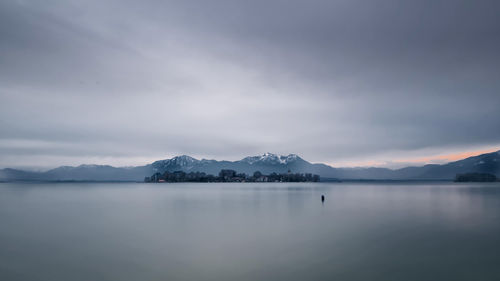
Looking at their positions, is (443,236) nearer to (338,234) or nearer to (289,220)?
(338,234)

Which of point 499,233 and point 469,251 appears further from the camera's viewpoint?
point 499,233

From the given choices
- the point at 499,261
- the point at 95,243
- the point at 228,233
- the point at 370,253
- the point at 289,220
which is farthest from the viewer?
the point at 289,220

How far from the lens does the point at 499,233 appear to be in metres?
30.4

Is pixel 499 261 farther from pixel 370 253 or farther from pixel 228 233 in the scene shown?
pixel 228 233

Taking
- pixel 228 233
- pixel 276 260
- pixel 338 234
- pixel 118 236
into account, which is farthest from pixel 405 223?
pixel 118 236

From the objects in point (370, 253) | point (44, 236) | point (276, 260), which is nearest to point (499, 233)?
point (370, 253)

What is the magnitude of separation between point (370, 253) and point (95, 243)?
22.3 meters

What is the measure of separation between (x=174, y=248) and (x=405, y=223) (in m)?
28.3

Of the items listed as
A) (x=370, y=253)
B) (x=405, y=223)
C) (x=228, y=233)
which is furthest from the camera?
(x=405, y=223)

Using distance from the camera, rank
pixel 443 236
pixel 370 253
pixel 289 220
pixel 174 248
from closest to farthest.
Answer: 1. pixel 370 253
2. pixel 174 248
3. pixel 443 236
4. pixel 289 220

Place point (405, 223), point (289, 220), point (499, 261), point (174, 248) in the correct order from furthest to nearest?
point (289, 220) → point (405, 223) → point (174, 248) → point (499, 261)

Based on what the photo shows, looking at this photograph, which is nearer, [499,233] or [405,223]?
[499,233]

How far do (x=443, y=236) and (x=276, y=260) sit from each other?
62.6 feet

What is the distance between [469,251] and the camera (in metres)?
22.9
